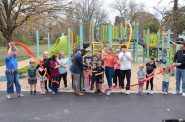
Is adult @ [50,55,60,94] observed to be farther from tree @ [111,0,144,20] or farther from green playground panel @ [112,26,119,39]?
tree @ [111,0,144,20]

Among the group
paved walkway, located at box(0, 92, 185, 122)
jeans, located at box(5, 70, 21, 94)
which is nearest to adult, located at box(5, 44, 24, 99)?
jeans, located at box(5, 70, 21, 94)

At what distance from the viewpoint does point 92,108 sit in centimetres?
716

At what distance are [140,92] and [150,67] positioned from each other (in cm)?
83

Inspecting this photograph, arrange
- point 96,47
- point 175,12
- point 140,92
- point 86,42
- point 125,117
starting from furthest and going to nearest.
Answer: point 175,12 < point 86,42 < point 96,47 < point 140,92 < point 125,117

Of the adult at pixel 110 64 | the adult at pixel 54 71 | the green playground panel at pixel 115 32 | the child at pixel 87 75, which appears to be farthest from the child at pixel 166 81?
the green playground panel at pixel 115 32

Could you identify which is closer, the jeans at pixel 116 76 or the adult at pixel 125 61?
the adult at pixel 125 61

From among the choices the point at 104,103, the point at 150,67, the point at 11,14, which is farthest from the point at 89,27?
the point at 11,14

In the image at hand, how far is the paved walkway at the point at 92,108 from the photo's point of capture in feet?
20.7

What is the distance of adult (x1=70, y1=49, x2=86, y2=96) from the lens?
8461mm

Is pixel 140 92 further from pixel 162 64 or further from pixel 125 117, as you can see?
pixel 162 64

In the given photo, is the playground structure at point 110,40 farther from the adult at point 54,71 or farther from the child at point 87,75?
the adult at point 54,71

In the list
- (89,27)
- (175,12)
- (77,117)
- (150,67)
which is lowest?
(77,117)

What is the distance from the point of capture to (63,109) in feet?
23.2

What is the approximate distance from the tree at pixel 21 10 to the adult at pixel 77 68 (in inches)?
533
